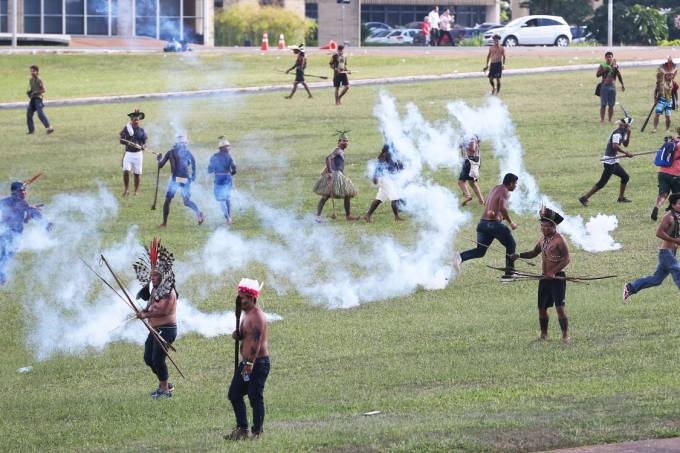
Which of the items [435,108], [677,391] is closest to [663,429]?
[677,391]

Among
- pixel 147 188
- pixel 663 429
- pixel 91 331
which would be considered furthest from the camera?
pixel 147 188

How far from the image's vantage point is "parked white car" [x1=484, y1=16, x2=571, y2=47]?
58.5 m

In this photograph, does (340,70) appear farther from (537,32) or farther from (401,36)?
(401,36)

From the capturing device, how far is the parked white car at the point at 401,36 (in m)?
73.0

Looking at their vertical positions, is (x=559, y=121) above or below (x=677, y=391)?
above

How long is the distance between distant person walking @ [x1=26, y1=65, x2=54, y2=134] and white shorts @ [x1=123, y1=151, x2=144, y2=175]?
7717 mm

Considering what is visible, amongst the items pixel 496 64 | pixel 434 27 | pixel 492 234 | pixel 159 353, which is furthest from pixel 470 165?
pixel 434 27

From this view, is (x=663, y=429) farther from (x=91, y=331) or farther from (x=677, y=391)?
(x=91, y=331)

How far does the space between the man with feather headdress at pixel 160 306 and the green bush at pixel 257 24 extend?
148 feet

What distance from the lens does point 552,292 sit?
1569 centimetres

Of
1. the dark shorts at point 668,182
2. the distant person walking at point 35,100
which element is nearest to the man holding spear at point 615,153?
the dark shorts at point 668,182

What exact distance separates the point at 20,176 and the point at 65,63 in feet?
64.7

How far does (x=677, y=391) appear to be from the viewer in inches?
526

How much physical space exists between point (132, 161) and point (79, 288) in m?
7.62
